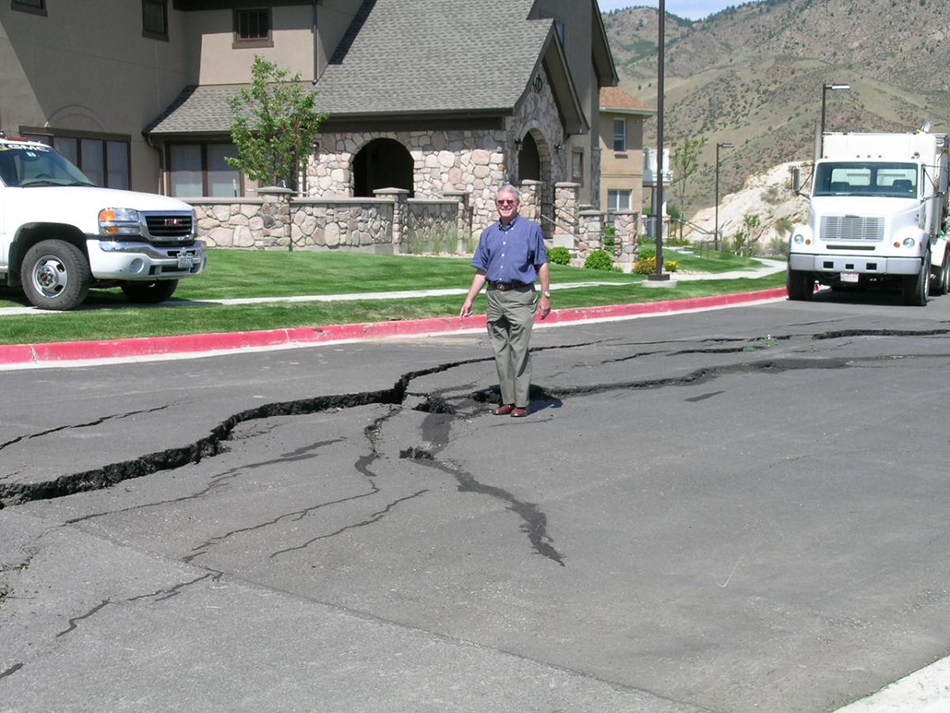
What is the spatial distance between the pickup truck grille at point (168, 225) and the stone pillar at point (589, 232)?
1820 cm

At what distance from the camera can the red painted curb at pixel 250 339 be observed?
12094mm

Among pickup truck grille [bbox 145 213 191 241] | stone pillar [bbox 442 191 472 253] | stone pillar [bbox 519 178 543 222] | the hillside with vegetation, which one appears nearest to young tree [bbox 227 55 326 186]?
stone pillar [bbox 442 191 472 253]

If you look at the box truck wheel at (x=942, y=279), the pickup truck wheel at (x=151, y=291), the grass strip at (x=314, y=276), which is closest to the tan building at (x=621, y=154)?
the grass strip at (x=314, y=276)

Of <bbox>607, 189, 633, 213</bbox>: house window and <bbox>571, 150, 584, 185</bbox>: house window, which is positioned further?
<bbox>607, 189, 633, 213</bbox>: house window

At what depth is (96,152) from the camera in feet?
97.3

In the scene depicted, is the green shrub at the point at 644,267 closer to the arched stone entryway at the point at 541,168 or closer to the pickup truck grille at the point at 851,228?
the arched stone entryway at the point at 541,168

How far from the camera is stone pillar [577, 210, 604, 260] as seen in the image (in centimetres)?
→ 3247

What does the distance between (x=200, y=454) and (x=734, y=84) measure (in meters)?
130

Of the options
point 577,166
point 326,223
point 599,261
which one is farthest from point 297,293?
point 577,166

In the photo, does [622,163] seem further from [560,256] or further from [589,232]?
[560,256]

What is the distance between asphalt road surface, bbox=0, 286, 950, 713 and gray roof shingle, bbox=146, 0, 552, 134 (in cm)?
1988

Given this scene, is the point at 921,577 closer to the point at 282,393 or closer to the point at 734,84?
the point at 282,393

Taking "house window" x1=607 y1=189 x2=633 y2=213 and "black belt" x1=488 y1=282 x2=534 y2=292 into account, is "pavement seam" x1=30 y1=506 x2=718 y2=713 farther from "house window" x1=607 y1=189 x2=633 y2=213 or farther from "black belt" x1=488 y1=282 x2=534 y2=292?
"house window" x1=607 y1=189 x2=633 y2=213

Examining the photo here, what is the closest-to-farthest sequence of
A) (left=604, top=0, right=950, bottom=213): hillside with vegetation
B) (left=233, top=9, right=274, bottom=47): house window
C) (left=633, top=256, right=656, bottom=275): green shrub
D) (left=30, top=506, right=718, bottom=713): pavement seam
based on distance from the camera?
(left=30, top=506, right=718, bottom=713): pavement seam → (left=633, top=256, right=656, bottom=275): green shrub → (left=233, top=9, right=274, bottom=47): house window → (left=604, top=0, right=950, bottom=213): hillside with vegetation
